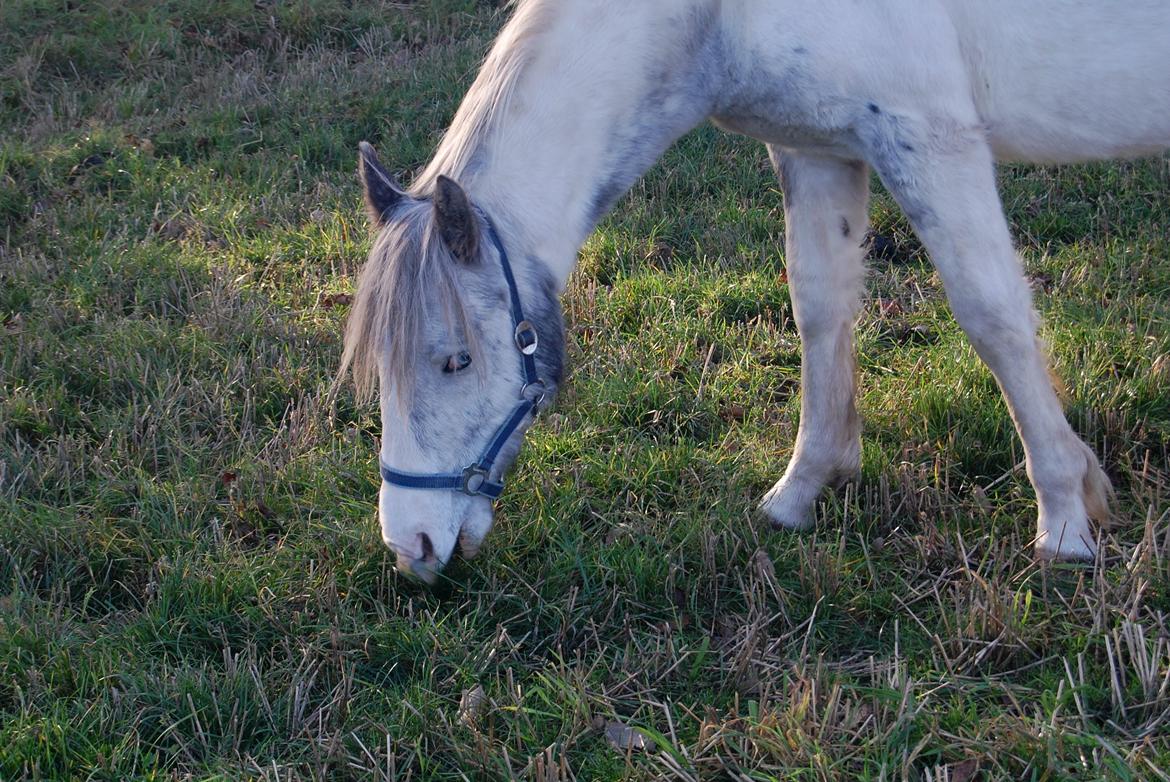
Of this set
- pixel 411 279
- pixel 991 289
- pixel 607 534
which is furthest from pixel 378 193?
pixel 991 289

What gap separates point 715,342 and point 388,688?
6.67ft

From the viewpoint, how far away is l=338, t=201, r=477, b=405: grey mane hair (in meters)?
2.52

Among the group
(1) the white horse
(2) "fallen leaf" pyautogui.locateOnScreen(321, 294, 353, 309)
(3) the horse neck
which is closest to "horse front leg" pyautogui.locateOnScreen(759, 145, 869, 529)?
(1) the white horse

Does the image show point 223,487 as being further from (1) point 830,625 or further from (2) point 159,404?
(1) point 830,625

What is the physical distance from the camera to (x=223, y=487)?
3529mm

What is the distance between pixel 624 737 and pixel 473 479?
0.72 m

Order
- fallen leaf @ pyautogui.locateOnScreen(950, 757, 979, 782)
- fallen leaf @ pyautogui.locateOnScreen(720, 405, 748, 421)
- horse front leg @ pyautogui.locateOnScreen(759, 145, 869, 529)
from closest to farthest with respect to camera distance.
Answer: fallen leaf @ pyautogui.locateOnScreen(950, 757, 979, 782) < horse front leg @ pyautogui.locateOnScreen(759, 145, 869, 529) < fallen leaf @ pyautogui.locateOnScreen(720, 405, 748, 421)

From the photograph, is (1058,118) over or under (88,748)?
over

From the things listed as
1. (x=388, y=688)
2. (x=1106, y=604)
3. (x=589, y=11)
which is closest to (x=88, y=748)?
(x=388, y=688)

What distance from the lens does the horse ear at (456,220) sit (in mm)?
2430

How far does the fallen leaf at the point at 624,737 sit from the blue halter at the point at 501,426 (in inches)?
26.1

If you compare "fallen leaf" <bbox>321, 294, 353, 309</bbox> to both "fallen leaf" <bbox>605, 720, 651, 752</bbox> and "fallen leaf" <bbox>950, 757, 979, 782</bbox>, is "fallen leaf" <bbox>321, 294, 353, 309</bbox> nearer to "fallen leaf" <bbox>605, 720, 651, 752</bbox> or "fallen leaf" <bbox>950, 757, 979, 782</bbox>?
"fallen leaf" <bbox>605, 720, 651, 752</bbox>

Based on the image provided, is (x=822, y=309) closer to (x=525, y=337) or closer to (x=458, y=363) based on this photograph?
(x=525, y=337)

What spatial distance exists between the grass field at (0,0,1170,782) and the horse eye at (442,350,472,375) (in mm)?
634
